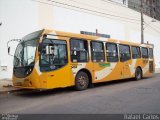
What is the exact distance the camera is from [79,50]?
14109 millimetres

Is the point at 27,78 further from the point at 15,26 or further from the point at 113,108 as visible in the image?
the point at 15,26

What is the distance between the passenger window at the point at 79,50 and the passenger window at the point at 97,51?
569 millimetres

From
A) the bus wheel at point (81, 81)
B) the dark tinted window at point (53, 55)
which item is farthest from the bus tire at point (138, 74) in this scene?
the dark tinted window at point (53, 55)

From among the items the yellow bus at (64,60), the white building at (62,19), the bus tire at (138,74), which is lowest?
the bus tire at (138,74)

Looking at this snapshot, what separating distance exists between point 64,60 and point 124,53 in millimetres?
5962

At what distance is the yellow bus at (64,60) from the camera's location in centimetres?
1207

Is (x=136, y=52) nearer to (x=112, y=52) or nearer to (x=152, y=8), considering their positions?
(x=112, y=52)

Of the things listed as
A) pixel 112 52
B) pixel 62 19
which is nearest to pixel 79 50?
pixel 112 52

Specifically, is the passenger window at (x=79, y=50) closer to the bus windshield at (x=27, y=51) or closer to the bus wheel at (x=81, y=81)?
the bus wheel at (x=81, y=81)

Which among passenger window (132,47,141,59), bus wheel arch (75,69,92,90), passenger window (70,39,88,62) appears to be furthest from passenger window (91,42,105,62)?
passenger window (132,47,141,59)

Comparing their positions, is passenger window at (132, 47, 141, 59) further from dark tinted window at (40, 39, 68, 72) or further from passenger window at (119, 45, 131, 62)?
dark tinted window at (40, 39, 68, 72)

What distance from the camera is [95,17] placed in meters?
28.7

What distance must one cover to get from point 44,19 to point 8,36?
3436 millimetres

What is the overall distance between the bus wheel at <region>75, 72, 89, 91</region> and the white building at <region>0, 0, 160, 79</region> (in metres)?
6.60
